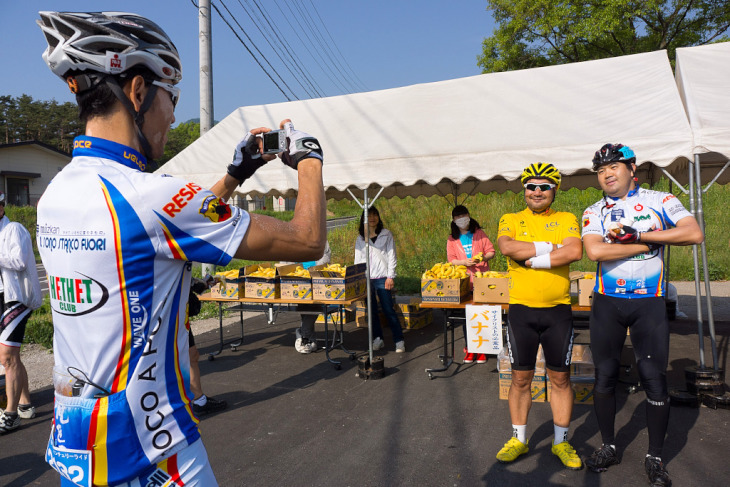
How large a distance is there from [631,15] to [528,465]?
64.5ft

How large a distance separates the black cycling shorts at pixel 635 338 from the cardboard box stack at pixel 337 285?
3.82 m

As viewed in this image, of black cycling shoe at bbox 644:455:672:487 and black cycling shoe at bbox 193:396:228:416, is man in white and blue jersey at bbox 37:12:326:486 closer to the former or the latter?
black cycling shoe at bbox 644:455:672:487

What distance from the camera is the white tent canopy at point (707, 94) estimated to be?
519cm

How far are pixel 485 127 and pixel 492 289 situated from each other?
2.09m

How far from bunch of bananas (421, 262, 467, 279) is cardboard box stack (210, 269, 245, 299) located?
9.36 feet

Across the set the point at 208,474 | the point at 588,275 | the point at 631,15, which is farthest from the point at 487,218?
the point at 208,474

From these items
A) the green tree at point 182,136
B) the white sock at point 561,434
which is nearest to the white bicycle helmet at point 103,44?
the white sock at point 561,434

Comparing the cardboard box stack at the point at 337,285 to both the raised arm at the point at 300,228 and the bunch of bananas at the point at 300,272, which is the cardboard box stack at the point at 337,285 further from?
the raised arm at the point at 300,228

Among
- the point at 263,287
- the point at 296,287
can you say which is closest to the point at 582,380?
the point at 296,287

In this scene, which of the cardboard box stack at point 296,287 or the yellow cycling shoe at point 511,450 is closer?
the yellow cycling shoe at point 511,450

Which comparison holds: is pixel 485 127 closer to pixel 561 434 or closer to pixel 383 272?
pixel 383 272

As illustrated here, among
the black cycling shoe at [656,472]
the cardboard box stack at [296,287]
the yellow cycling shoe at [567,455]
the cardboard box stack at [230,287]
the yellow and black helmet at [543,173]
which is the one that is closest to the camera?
the black cycling shoe at [656,472]

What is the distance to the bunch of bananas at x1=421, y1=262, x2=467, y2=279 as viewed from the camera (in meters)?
7.29

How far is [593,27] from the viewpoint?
19234 millimetres
